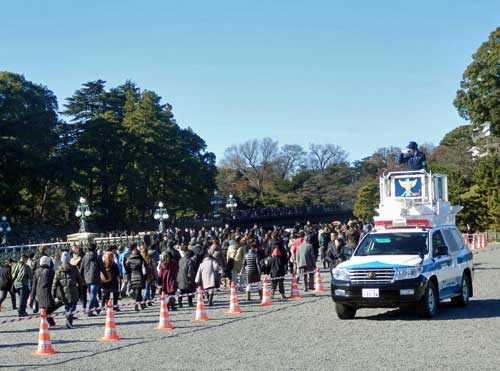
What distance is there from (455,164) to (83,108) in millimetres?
37769

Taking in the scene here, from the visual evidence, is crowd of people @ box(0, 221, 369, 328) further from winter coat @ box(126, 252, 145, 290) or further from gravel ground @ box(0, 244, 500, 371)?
gravel ground @ box(0, 244, 500, 371)

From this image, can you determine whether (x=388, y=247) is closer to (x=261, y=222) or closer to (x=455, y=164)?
(x=455, y=164)

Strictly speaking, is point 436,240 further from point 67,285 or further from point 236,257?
point 67,285

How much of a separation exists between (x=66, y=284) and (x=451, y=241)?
27.7 feet

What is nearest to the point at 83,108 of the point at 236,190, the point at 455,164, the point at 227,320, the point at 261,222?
the point at 261,222

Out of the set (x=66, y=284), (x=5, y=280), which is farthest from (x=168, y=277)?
(x=5, y=280)

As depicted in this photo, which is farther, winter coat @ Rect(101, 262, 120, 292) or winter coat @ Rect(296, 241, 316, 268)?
winter coat @ Rect(296, 241, 316, 268)

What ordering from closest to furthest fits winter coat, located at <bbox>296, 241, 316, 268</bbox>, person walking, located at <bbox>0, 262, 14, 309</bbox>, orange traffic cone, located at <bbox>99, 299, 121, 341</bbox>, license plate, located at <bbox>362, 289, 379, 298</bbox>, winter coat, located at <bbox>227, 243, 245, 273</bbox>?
orange traffic cone, located at <bbox>99, 299, 121, 341</bbox>, license plate, located at <bbox>362, 289, 379, 298</bbox>, person walking, located at <bbox>0, 262, 14, 309</bbox>, winter coat, located at <bbox>296, 241, 316, 268</bbox>, winter coat, located at <bbox>227, 243, 245, 273</bbox>

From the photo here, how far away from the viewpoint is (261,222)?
91.6m

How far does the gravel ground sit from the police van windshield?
1338 mm

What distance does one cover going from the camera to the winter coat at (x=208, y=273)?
19.6 meters

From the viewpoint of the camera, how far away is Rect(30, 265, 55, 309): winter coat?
1597cm

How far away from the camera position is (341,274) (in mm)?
15516

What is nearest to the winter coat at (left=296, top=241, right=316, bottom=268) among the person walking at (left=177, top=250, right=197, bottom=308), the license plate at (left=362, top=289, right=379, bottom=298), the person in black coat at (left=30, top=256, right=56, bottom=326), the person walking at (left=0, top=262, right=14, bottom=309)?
the person walking at (left=177, top=250, right=197, bottom=308)
